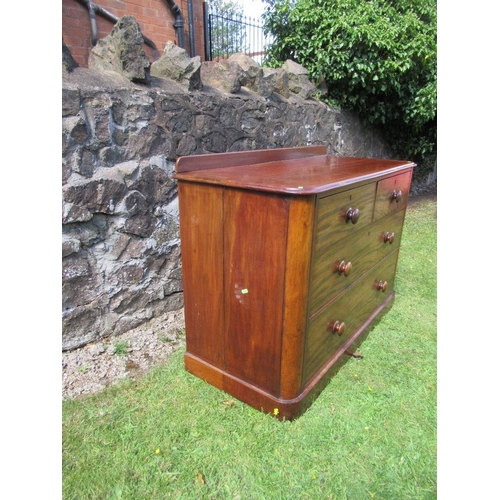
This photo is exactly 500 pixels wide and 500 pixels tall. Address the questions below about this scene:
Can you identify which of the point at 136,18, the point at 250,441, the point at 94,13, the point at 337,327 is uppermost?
the point at 136,18

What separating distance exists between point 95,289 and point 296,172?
55.3 inches

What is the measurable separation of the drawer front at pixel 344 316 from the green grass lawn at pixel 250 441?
219 millimetres

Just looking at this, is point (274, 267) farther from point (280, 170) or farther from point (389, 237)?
point (389, 237)

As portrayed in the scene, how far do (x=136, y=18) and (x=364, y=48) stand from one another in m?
2.52

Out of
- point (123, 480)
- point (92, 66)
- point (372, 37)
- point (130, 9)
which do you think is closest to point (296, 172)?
point (92, 66)

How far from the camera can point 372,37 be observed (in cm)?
381

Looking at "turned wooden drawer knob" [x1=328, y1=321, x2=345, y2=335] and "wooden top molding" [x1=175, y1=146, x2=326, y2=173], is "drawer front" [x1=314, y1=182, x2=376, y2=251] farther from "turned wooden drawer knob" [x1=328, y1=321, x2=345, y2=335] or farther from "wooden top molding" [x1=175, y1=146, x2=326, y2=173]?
"wooden top molding" [x1=175, y1=146, x2=326, y2=173]

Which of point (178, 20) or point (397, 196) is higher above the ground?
point (178, 20)

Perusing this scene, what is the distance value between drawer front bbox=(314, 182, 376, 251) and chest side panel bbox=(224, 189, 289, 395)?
0.19m

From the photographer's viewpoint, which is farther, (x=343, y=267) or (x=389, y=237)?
(x=389, y=237)

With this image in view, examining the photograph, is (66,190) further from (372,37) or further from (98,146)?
(372,37)

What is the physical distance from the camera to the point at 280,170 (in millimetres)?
2115

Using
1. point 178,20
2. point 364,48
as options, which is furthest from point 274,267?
point 178,20

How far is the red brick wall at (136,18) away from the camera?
11.6ft
